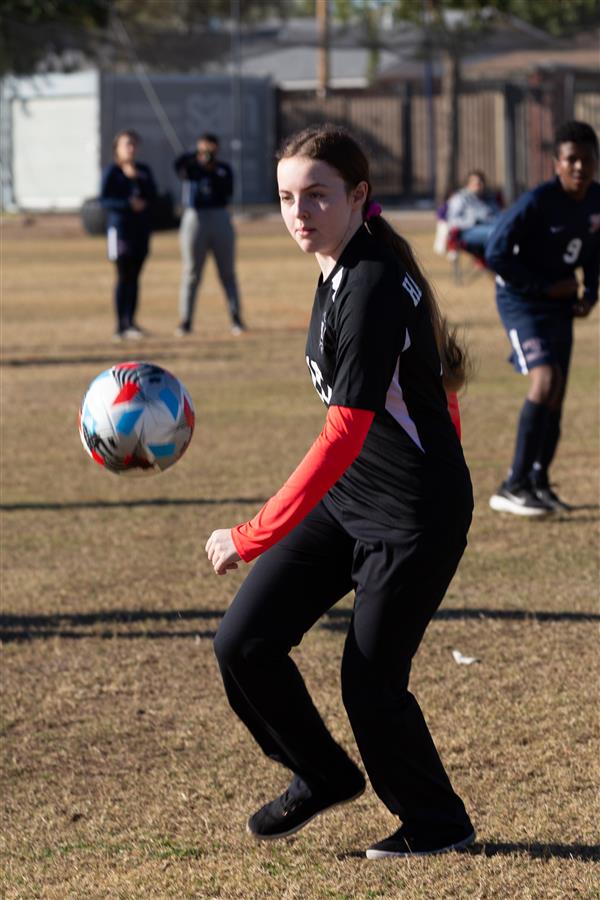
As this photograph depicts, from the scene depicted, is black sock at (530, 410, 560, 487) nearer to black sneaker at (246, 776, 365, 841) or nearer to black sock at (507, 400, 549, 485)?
black sock at (507, 400, 549, 485)

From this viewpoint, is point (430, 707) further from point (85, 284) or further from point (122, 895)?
point (85, 284)

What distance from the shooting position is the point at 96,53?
125 ft

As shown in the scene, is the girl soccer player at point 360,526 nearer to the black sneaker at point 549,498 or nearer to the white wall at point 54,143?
the black sneaker at point 549,498

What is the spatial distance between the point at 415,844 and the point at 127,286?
13.8 meters

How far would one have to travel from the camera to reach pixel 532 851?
14.3 feet

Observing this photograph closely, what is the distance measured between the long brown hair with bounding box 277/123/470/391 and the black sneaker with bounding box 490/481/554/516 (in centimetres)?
481

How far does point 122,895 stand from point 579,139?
5.45 m

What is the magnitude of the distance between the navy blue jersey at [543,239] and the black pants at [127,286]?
9.18 metres

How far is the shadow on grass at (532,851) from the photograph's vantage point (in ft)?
14.2

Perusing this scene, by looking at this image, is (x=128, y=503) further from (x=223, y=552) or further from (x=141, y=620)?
(x=223, y=552)

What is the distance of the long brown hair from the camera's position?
395 centimetres

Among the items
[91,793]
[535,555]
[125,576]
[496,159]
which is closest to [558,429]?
[535,555]

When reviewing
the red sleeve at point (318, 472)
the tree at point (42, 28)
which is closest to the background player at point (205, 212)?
the red sleeve at point (318, 472)

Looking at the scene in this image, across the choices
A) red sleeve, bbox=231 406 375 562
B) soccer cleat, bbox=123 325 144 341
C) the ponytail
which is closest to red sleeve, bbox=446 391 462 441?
the ponytail
